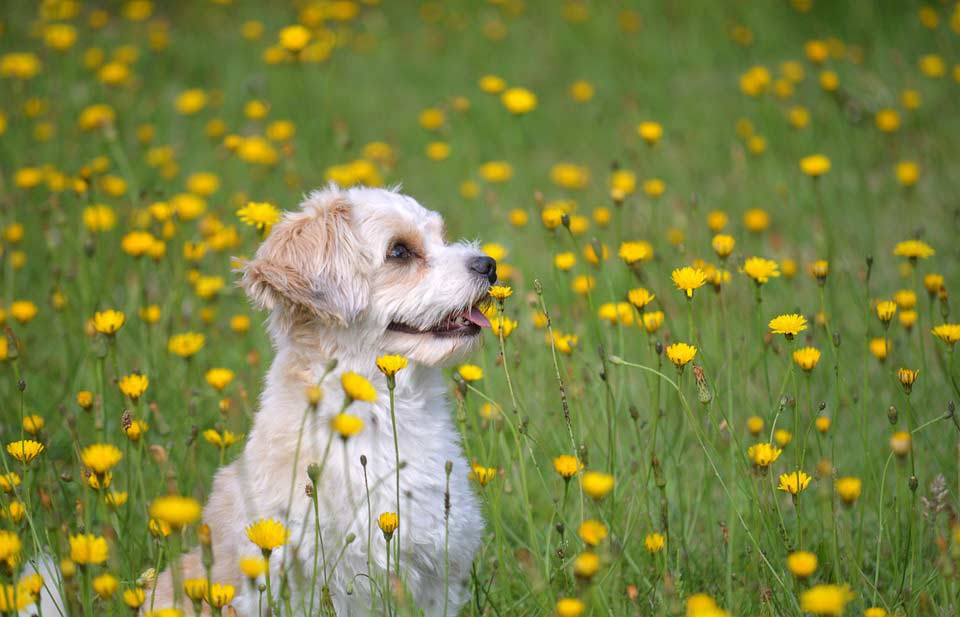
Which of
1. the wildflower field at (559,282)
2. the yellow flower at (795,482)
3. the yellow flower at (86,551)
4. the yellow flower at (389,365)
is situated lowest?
the wildflower field at (559,282)

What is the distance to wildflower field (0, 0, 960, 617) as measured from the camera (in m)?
2.87

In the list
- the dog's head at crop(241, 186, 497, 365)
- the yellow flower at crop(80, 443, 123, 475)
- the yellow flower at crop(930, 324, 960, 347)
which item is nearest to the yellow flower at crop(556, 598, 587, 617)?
the yellow flower at crop(80, 443, 123, 475)

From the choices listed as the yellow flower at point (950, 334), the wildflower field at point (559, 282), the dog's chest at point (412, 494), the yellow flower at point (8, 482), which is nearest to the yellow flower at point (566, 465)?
the wildflower field at point (559, 282)

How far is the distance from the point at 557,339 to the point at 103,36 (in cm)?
699

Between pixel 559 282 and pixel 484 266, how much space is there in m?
0.36

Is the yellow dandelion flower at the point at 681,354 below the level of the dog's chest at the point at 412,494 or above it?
above

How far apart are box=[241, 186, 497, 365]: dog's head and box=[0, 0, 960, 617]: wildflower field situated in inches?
7.1

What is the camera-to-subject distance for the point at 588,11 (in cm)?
945

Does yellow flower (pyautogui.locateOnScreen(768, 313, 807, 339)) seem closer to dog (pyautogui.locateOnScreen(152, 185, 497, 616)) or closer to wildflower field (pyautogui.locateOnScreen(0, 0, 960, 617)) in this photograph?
wildflower field (pyautogui.locateOnScreen(0, 0, 960, 617))

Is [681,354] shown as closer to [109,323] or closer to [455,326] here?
[455,326]

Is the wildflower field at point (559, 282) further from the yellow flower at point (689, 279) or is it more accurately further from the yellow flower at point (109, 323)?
the yellow flower at point (109, 323)

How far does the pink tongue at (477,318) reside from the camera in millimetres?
3559

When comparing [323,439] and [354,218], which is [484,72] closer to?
[354,218]

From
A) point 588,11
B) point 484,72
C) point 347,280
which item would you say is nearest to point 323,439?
point 347,280
